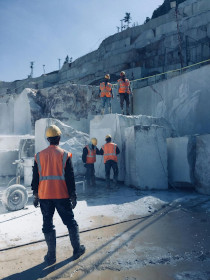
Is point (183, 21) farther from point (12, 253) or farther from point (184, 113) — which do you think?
point (12, 253)

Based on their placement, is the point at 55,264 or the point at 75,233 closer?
the point at 55,264

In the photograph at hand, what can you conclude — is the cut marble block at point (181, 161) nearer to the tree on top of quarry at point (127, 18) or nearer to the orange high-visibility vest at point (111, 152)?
the orange high-visibility vest at point (111, 152)

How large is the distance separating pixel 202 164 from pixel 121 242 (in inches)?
151

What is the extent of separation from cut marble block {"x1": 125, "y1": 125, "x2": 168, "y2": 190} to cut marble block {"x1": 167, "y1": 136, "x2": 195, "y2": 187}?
13.7 inches

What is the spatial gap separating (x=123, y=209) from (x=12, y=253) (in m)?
2.53

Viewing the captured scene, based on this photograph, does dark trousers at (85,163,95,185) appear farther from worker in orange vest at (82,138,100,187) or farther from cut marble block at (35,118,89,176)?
cut marble block at (35,118,89,176)

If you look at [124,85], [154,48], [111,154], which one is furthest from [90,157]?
[154,48]

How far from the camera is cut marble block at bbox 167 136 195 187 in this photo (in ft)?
22.3

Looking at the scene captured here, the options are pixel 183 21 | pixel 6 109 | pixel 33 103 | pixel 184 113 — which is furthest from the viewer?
pixel 183 21

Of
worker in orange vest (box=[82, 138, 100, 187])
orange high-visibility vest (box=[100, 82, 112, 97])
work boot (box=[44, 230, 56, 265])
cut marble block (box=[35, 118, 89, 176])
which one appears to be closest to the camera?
work boot (box=[44, 230, 56, 265])

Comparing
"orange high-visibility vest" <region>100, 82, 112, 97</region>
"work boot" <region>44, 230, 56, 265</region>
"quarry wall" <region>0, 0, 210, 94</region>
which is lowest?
"work boot" <region>44, 230, 56, 265</region>

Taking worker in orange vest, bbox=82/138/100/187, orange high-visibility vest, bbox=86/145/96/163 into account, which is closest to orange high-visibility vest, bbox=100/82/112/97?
worker in orange vest, bbox=82/138/100/187

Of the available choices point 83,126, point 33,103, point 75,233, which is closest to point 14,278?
point 75,233

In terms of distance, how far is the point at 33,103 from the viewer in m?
14.7
